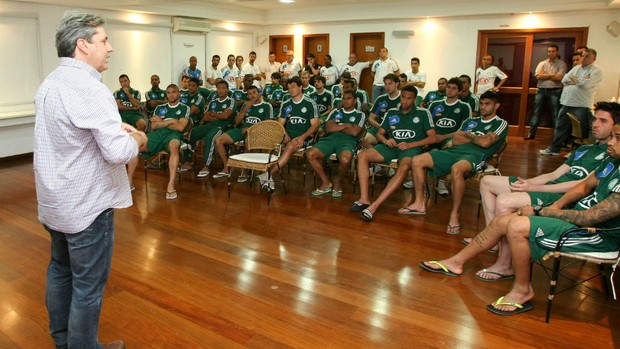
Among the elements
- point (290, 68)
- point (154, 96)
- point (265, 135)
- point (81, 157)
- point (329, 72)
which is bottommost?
point (265, 135)

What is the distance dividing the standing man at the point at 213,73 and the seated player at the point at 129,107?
3.02m

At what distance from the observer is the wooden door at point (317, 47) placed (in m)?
11.8

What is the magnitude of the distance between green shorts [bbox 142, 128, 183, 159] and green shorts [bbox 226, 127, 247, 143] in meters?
0.74

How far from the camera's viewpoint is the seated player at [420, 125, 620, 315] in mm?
2621

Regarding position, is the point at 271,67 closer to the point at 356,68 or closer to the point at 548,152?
the point at 356,68

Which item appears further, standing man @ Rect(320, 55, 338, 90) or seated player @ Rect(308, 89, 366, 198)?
standing man @ Rect(320, 55, 338, 90)

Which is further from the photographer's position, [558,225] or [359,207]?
[359,207]

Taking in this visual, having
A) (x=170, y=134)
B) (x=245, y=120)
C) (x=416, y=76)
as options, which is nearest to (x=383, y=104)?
(x=245, y=120)

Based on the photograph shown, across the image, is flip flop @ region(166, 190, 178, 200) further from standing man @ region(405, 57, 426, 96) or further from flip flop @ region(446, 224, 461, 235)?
standing man @ region(405, 57, 426, 96)

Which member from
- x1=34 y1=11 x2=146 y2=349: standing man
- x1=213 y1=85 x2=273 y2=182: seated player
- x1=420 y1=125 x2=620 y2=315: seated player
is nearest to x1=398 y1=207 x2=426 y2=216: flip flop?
x1=420 y1=125 x2=620 y2=315: seated player

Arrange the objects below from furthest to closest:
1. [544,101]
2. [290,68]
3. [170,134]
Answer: [290,68] → [544,101] → [170,134]

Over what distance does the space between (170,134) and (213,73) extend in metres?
5.53

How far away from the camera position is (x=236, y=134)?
6.20 meters

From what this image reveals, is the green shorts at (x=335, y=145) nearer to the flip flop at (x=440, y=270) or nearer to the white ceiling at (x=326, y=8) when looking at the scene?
the flip flop at (x=440, y=270)
